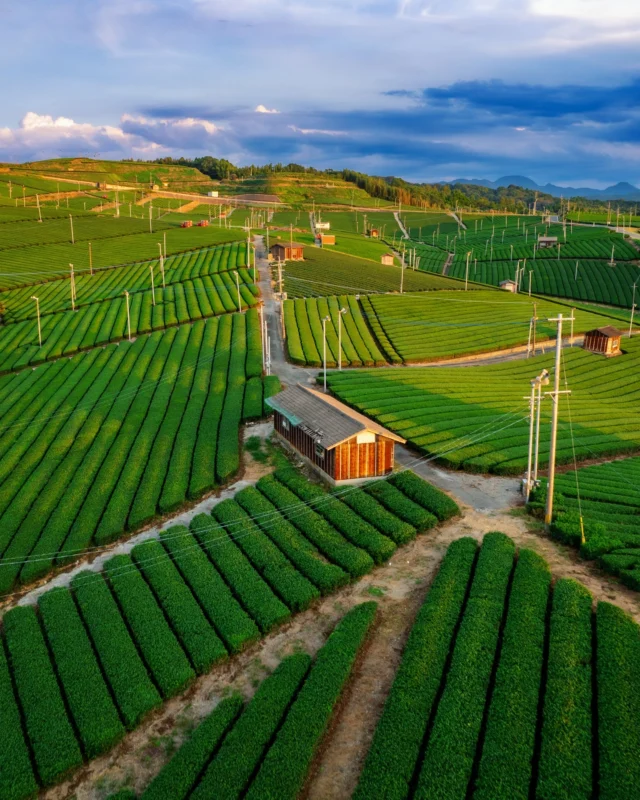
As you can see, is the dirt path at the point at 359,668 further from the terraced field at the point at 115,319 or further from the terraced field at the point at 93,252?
the terraced field at the point at 93,252

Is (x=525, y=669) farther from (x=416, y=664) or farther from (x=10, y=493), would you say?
(x=10, y=493)

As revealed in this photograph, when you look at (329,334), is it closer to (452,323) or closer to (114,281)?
(452,323)

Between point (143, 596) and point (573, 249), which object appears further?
point (573, 249)

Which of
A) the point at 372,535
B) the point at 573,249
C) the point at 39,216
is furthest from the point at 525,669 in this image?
the point at 39,216

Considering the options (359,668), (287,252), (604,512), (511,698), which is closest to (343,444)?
(604,512)

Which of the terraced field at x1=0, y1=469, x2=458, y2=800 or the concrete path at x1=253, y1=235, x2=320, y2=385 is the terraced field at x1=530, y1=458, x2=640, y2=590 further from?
the concrete path at x1=253, y1=235, x2=320, y2=385

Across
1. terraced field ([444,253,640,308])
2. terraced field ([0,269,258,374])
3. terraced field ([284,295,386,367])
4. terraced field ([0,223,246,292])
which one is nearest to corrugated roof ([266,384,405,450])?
terraced field ([284,295,386,367])
